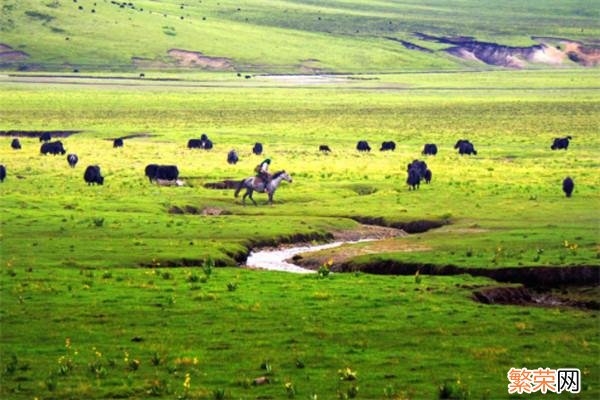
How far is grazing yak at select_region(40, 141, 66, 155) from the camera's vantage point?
2598 inches

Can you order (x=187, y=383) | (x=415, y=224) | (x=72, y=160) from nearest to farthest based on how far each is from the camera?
1. (x=187, y=383)
2. (x=415, y=224)
3. (x=72, y=160)

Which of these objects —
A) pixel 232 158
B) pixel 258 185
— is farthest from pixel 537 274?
pixel 232 158

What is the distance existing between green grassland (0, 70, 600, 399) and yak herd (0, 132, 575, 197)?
732 millimetres

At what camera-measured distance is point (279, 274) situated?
31.2 meters

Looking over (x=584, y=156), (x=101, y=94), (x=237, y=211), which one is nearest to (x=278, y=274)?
(x=237, y=211)

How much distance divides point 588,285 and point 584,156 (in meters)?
38.2

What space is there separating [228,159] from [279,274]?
31252 mm

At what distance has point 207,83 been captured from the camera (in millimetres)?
147250

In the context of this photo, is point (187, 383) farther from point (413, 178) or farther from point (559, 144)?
point (559, 144)

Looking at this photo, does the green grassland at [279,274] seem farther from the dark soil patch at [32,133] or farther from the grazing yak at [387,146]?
the dark soil patch at [32,133]

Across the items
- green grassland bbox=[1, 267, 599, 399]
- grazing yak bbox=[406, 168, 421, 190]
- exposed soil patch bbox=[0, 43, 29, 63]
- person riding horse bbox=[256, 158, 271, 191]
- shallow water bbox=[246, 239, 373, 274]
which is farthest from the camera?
exposed soil patch bbox=[0, 43, 29, 63]

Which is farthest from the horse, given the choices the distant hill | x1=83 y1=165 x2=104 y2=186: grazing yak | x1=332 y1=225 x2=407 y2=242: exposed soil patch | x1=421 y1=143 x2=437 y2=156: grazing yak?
the distant hill

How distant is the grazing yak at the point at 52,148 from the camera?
6600 centimetres

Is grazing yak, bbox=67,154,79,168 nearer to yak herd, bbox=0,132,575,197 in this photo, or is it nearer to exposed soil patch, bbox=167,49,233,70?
yak herd, bbox=0,132,575,197
